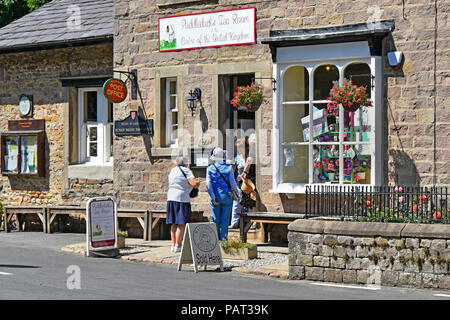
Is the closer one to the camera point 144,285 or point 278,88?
point 144,285

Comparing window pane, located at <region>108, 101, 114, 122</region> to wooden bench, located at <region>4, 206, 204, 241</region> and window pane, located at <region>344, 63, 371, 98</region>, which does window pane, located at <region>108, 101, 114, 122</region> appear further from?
window pane, located at <region>344, 63, 371, 98</region>

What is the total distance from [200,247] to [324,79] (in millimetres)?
4357

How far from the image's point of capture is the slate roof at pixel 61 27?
60.2ft

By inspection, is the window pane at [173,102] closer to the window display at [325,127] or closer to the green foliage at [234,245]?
the window display at [325,127]

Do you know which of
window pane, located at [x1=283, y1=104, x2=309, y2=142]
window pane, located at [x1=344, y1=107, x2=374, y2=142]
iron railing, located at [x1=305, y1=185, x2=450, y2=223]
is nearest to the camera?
iron railing, located at [x1=305, y1=185, x2=450, y2=223]

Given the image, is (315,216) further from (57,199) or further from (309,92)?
(57,199)

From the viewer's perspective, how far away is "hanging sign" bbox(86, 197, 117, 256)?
13.6 m

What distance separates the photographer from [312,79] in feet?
48.1

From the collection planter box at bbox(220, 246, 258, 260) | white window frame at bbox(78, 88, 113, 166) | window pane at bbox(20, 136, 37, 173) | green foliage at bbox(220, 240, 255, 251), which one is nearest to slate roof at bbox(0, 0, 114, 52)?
white window frame at bbox(78, 88, 113, 166)

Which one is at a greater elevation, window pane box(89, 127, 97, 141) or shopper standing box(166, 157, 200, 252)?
window pane box(89, 127, 97, 141)

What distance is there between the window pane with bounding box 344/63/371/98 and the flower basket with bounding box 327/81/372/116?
46 centimetres

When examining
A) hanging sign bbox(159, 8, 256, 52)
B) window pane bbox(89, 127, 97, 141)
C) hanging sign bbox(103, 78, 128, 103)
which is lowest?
window pane bbox(89, 127, 97, 141)

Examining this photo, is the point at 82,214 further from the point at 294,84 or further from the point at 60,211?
the point at 294,84

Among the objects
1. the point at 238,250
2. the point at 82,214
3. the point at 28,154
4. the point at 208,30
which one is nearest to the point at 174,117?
the point at 208,30
